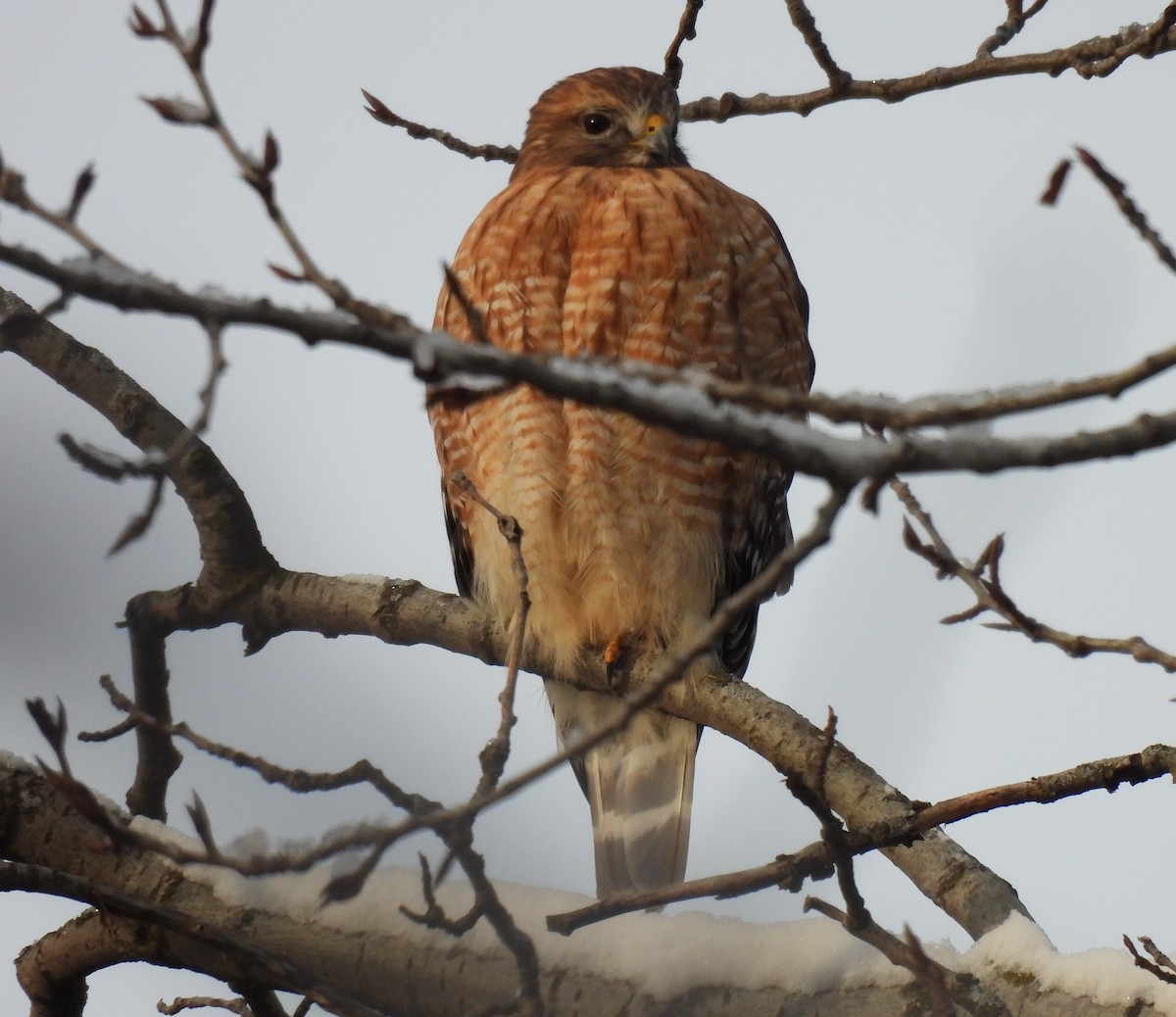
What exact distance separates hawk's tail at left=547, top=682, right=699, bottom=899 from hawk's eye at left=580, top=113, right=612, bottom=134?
5.98ft

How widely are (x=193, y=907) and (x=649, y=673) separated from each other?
1.97 meters

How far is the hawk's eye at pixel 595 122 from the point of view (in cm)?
489

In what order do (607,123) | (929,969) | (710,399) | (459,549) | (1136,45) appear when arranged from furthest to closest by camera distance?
(607,123) → (459,549) → (1136,45) → (929,969) → (710,399)

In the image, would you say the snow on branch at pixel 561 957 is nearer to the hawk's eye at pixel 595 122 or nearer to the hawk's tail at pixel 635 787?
the hawk's tail at pixel 635 787

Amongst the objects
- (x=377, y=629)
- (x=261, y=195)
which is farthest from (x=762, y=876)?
(x=377, y=629)

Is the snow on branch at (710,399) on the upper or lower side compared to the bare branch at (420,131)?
Result: lower

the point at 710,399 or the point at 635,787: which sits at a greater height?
the point at 635,787

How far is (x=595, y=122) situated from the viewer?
4906mm

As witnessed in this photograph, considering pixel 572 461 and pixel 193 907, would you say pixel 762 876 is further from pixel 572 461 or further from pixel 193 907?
pixel 572 461

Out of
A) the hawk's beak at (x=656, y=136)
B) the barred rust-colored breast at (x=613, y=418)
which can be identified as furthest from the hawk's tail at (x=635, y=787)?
the hawk's beak at (x=656, y=136)

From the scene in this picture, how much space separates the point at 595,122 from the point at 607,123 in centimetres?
4

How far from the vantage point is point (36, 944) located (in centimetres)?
270

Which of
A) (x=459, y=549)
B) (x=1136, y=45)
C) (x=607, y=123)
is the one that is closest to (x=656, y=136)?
(x=607, y=123)

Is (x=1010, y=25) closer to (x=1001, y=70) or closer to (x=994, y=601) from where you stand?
(x=1001, y=70)
